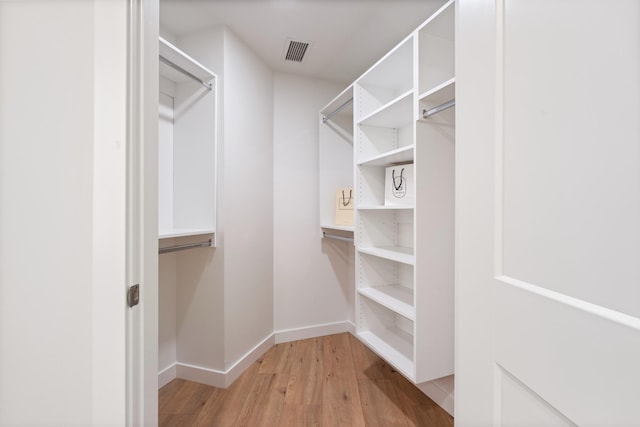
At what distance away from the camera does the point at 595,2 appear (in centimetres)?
41

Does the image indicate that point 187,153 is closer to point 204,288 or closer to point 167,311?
point 204,288

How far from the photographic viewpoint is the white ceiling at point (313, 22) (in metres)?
1.72

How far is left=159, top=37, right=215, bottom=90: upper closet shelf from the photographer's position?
154cm

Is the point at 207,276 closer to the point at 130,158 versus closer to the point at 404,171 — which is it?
the point at 130,158

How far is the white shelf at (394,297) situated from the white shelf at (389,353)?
0.93ft

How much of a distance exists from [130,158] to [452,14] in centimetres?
147

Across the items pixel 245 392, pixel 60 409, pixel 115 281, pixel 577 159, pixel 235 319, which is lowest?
pixel 245 392

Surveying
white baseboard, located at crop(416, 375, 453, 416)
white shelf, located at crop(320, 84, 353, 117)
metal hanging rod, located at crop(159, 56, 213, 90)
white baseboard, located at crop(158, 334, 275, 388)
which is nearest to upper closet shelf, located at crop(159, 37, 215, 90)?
metal hanging rod, located at crop(159, 56, 213, 90)

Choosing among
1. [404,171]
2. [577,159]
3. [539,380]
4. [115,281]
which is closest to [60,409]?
[115,281]

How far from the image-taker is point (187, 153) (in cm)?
200

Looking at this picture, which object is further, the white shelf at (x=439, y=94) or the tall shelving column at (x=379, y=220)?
the tall shelving column at (x=379, y=220)

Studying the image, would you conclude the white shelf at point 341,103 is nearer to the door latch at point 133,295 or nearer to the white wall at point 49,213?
the white wall at point 49,213

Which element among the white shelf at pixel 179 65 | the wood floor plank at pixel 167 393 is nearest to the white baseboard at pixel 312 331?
the wood floor plank at pixel 167 393

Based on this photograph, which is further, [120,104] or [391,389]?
[391,389]
